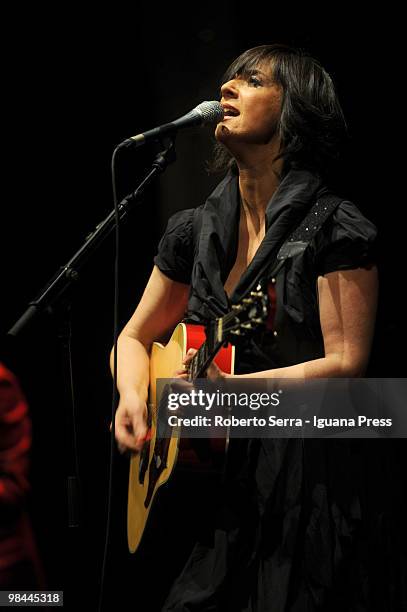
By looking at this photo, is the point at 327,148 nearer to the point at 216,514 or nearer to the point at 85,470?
the point at 216,514

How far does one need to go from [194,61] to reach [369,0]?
55 centimetres

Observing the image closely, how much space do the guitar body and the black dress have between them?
Answer: 9 centimetres

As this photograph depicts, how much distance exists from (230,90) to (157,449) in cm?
97

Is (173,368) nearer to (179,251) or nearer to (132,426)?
(132,426)

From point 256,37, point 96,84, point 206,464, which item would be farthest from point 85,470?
point 256,37

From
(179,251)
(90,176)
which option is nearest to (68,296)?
(179,251)

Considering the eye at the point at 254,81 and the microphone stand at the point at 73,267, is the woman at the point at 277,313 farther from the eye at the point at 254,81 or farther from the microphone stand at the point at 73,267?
the microphone stand at the point at 73,267

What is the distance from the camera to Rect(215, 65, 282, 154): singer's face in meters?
2.08

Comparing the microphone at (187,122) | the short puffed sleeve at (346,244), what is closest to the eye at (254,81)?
the microphone at (187,122)

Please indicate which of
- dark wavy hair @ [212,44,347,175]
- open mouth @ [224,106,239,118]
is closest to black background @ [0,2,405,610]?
dark wavy hair @ [212,44,347,175]

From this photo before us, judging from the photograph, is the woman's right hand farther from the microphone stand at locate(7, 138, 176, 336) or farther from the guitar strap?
the guitar strap

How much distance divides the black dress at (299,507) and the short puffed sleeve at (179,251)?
0.32 meters

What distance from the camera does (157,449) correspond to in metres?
1.99

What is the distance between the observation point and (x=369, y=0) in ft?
7.61
